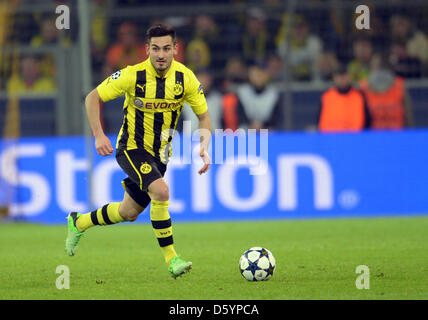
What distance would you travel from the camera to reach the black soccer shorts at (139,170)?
23.6 feet

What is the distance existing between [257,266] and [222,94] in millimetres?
7731

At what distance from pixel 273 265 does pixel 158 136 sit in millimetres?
1540

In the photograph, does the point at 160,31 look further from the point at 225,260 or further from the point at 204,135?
the point at 225,260

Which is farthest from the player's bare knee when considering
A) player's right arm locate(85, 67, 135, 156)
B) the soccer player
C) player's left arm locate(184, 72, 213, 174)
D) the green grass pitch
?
player's left arm locate(184, 72, 213, 174)

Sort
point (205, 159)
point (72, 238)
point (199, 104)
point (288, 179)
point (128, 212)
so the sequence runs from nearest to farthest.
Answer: point (205, 159), point (199, 104), point (128, 212), point (72, 238), point (288, 179)

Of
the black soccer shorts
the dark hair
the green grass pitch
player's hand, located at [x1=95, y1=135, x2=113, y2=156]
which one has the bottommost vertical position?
the green grass pitch

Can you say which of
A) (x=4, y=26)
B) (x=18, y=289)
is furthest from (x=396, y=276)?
(x=4, y=26)

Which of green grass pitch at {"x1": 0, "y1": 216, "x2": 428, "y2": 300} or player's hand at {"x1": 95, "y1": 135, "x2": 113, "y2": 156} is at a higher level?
player's hand at {"x1": 95, "y1": 135, "x2": 113, "y2": 156}

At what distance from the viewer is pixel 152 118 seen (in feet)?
24.4

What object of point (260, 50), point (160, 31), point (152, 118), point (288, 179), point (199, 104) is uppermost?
point (260, 50)

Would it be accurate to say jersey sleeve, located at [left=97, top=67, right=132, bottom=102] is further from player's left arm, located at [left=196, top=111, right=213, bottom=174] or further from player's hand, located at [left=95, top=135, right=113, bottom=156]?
player's left arm, located at [left=196, top=111, right=213, bottom=174]

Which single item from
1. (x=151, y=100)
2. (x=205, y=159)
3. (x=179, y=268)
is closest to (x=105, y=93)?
(x=151, y=100)

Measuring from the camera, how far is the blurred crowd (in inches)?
549

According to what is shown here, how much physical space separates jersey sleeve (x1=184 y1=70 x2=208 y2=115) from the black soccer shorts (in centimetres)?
57
